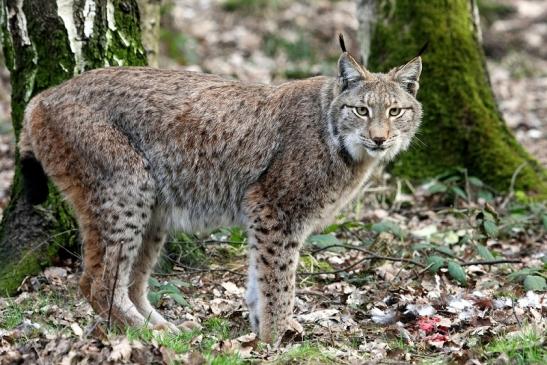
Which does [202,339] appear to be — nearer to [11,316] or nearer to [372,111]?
[11,316]

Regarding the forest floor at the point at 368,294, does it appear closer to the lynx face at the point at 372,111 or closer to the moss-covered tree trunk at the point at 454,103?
Result: the moss-covered tree trunk at the point at 454,103

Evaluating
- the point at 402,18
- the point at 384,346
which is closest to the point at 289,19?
the point at 402,18

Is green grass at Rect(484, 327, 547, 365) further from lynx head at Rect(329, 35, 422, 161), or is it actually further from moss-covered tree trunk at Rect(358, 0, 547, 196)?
moss-covered tree trunk at Rect(358, 0, 547, 196)

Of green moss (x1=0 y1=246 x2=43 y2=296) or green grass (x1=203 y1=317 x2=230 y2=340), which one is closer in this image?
green grass (x1=203 y1=317 x2=230 y2=340)

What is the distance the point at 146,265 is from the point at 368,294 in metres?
1.68

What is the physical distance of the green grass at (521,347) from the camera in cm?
498

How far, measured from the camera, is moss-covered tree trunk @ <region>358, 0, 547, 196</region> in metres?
8.96

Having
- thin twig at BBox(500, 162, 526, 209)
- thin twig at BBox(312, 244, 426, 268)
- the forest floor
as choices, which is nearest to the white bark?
the forest floor

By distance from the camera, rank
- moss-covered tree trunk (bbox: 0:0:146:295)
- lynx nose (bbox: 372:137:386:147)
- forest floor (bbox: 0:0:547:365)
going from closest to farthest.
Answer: forest floor (bbox: 0:0:547:365) → lynx nose (bbox: 372:137:386:147) → moss-covered tree trunk (bbox: 0:0:146:295)

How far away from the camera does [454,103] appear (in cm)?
906

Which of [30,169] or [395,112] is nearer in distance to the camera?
[395,112]

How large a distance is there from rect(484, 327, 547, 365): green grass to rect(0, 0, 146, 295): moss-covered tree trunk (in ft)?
10.8

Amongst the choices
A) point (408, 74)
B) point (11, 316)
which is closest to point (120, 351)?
point (11, 316)

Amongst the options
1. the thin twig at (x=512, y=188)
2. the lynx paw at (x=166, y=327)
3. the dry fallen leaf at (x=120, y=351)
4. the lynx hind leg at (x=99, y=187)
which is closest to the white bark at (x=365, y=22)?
the thin twig at (x=512, y=188)
